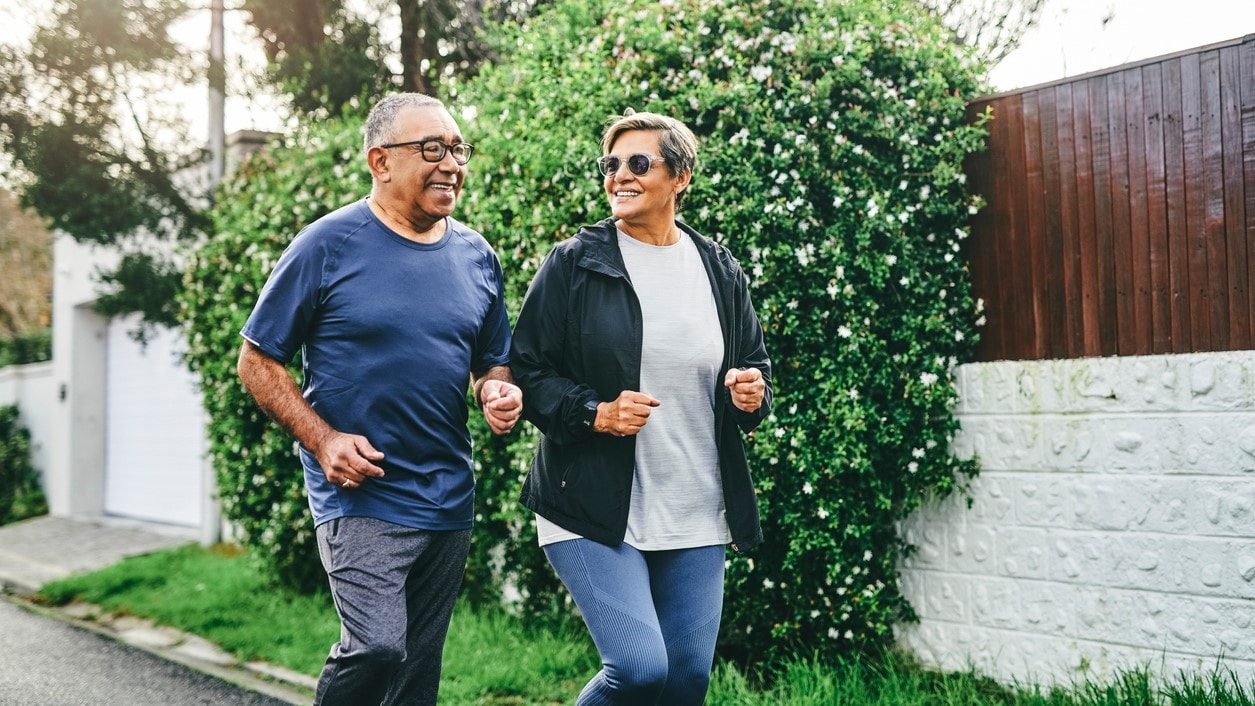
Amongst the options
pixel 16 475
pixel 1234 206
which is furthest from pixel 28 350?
pixel 1234 206

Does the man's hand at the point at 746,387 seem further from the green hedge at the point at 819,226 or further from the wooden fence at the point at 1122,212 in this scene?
the wooden fence at the point at 1122,212

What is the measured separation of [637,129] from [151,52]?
28.0 feet

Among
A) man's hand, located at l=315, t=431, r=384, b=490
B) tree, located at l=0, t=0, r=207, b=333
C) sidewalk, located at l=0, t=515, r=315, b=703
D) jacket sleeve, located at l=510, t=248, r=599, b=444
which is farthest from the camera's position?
tree, located at l=0, t=0, r=207, b=333

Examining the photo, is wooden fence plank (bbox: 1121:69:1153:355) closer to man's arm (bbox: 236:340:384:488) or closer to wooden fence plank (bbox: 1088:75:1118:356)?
wooden fence plank (bbox: 1088:75:1118:356)

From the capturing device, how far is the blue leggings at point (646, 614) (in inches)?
119

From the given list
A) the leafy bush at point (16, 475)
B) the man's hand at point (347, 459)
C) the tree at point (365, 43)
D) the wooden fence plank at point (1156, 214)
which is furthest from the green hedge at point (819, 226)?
the leafy bush at point (16, 475)

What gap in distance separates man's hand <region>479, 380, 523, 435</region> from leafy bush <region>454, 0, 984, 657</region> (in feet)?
6.76

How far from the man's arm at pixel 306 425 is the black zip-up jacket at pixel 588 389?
1.61 feet

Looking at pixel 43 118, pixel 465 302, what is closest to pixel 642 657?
pixel 465 302

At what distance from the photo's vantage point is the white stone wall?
4418 millimetres

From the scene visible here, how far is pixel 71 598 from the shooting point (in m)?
8.84

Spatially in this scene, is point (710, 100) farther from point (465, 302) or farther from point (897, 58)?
point (465, 302)

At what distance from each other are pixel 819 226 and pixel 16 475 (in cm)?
1515

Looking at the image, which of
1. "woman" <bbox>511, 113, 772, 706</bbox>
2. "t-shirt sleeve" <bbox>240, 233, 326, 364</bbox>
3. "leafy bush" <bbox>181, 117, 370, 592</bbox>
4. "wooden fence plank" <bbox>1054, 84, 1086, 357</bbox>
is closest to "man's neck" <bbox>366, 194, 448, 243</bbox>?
"t-shirt sleeve" <bbox>240, 233, 326, 364</bbox>
